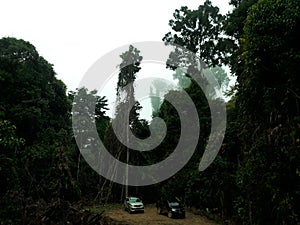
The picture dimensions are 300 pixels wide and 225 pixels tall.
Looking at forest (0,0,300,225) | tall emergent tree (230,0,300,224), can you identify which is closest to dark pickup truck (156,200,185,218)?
forest (0,0,300,225)

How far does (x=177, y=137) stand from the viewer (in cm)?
3122

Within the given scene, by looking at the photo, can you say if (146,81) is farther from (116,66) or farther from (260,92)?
(260,92)

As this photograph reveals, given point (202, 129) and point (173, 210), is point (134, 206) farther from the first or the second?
point (202, 129)

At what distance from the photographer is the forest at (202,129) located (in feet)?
33.5

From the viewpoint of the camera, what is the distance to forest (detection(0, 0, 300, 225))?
1022 cm

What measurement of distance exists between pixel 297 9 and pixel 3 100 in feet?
76.6

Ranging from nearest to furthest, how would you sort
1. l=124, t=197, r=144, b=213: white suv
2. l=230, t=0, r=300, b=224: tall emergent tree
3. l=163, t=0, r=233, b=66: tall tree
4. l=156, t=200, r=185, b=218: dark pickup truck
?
l=230, t=0, r=300, b=224: tall emergent tree → l=156, t=200, r=185, b=218: dark pickup truck → l=124, t=197, r=144, b=213: white suv → l=163, t=0, r=233, b=66: tall tree

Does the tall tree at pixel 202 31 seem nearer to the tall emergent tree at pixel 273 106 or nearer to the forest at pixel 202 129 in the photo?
the forest at pixel 202 129

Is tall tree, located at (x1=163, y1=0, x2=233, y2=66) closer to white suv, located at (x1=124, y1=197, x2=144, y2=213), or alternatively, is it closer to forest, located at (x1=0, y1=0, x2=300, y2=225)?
forest, located at (x1=0, y1=0, x2=300, y2=225)

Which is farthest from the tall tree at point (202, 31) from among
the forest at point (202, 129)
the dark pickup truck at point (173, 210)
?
the dark pickup truck at point (173, 210)

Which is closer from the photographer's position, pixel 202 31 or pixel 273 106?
pixel 273 106

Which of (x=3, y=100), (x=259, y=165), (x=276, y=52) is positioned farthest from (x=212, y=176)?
(x=3, y=100)

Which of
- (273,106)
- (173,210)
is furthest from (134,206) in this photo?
(273,106)

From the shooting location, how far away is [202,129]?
2866 centimetres
